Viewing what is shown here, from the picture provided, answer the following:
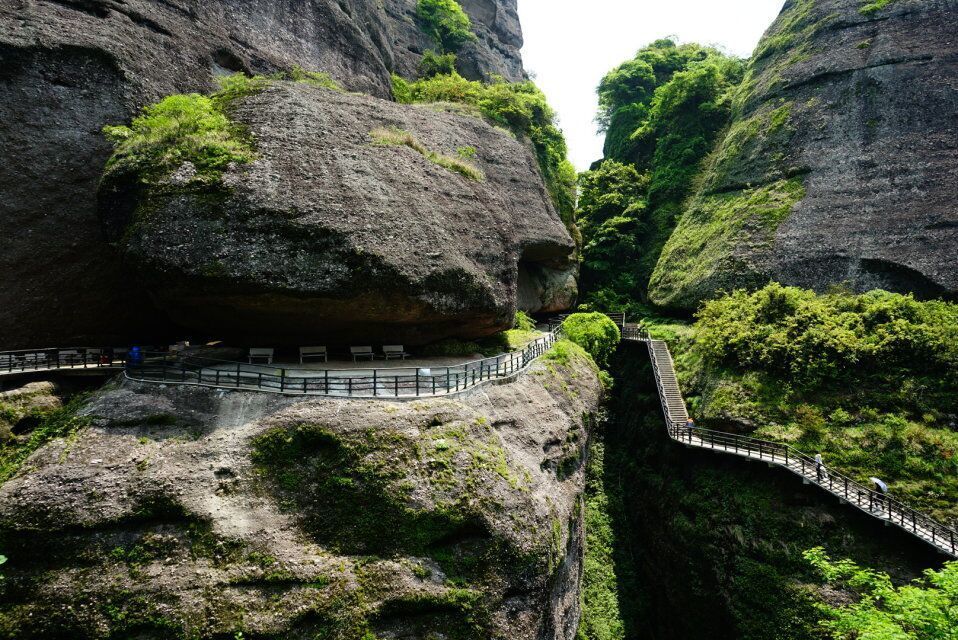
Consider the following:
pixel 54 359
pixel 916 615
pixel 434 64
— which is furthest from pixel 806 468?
pixel 434 64

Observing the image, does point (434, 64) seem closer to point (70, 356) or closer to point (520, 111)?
point (520, 111)

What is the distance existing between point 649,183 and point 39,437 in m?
41.3

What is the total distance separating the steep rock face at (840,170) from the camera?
23.0m

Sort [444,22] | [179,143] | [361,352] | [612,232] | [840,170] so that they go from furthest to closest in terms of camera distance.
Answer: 1. [444,22]
2. [612,232]
3. [840,170]
4. [361,352]
5. [179,143]

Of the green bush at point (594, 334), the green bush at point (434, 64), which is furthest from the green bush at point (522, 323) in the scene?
the green bush at point (434, 64)

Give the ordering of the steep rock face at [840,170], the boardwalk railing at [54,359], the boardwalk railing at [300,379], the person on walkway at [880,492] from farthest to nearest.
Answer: the steep rock face at [840,170] < the person on walkway at [880,492] < the boardwalk railing at [54,359] < the boardwalk railing at [300,379]

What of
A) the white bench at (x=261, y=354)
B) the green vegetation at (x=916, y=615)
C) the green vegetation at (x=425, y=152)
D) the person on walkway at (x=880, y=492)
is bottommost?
the green vegetation at (x=916, y=615)

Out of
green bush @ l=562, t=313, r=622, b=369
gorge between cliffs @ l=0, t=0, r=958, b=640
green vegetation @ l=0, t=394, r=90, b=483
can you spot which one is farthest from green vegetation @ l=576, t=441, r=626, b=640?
green vegetation @ l=0, t=394, r=90, b=483

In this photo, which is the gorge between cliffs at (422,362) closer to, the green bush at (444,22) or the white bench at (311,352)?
the white bench at (311,352)

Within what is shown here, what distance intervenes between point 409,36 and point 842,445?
42.0 meters

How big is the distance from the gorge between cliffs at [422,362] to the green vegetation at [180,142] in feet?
0.35

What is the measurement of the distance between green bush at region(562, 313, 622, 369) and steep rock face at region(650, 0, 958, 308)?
5.11 m

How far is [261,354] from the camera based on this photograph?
51.0 ft

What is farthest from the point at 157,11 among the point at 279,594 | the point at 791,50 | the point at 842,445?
the point at 791,50
